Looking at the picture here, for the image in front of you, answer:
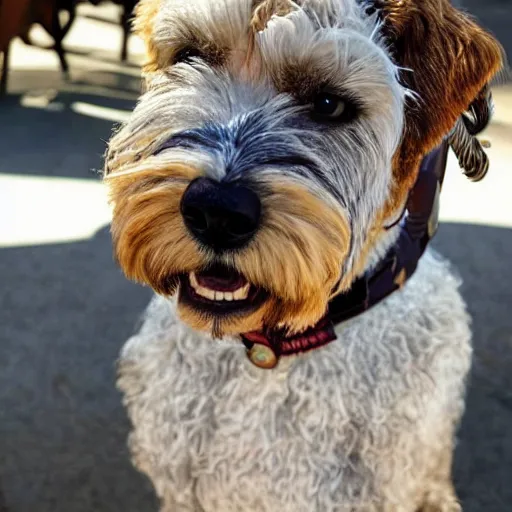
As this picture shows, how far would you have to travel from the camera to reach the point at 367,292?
1019 mm

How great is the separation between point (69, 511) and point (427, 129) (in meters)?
0.96

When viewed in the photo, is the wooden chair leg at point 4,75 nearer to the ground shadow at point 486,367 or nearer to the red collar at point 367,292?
the ground shadow at point 486,367

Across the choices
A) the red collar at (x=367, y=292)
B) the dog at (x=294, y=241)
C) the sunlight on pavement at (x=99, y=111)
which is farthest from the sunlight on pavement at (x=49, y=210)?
the red collar at (x=367, y=292)

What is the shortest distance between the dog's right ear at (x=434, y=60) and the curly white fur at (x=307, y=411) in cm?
30

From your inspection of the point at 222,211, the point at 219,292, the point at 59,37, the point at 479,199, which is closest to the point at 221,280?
the point at 219,292

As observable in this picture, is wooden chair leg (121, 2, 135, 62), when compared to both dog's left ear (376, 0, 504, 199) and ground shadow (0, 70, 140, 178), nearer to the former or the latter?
ground shadow (0, 70, 140, 178)

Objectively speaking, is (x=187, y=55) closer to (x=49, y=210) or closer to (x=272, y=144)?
(x=272, y=144)

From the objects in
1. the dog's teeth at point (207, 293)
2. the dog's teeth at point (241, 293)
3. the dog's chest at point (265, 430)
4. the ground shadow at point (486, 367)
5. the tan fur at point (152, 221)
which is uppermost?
the tan fur at point (152, 221)

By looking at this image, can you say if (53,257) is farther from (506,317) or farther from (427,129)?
(427,129)

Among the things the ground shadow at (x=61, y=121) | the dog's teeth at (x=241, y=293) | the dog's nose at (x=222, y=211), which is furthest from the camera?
the ground shadow at (x=61, y=121)

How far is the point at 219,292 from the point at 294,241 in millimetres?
128

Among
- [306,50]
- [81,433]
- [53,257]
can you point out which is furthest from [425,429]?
[53,257]

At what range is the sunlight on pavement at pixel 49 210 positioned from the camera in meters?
2.21

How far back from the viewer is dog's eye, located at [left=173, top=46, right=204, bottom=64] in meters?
0.89
